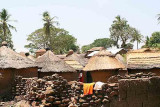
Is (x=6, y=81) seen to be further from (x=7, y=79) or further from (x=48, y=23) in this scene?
(x=48, y=23)

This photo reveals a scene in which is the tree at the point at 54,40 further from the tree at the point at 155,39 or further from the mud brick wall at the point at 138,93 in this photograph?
the mud brick wall at the point at 138,93

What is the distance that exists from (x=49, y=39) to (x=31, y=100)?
37.2 metres

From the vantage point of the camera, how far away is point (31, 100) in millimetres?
13008

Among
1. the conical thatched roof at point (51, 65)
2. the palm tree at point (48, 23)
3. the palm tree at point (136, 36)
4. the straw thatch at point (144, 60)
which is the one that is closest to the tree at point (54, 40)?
the palm tree at point (48, 23)

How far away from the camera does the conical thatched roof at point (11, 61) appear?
18109mm

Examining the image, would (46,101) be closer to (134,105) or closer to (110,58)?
(134,105)

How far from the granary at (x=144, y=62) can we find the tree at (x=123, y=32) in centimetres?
3834

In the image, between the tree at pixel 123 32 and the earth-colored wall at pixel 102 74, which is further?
the tree at pixel 123 32

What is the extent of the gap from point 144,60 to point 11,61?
931cm

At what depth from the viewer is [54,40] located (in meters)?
51.1

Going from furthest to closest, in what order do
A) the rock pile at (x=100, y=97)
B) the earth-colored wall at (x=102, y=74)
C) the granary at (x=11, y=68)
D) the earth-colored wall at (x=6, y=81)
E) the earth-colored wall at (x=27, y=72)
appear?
1. the earth-colored wall at (x=27, y=72)
2. the granary at (x=11, y=68)
3. the earth-colored wall at (x=6, y=81)
4. the earth-colored wall at (x=102, y=74)
5. the rock pile at (x=100, y=97)

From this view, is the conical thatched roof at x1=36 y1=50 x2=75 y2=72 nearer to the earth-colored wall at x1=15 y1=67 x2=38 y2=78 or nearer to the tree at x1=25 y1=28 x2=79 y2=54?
the earth-colored wall at x1=15 y1=67 x2=38 y2=78

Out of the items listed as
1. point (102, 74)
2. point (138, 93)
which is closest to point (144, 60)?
point (102, 74)

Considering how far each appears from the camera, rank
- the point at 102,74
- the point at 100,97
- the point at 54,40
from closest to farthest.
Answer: the point at 100,97 → the point at 102,74 → the point at 54,40
